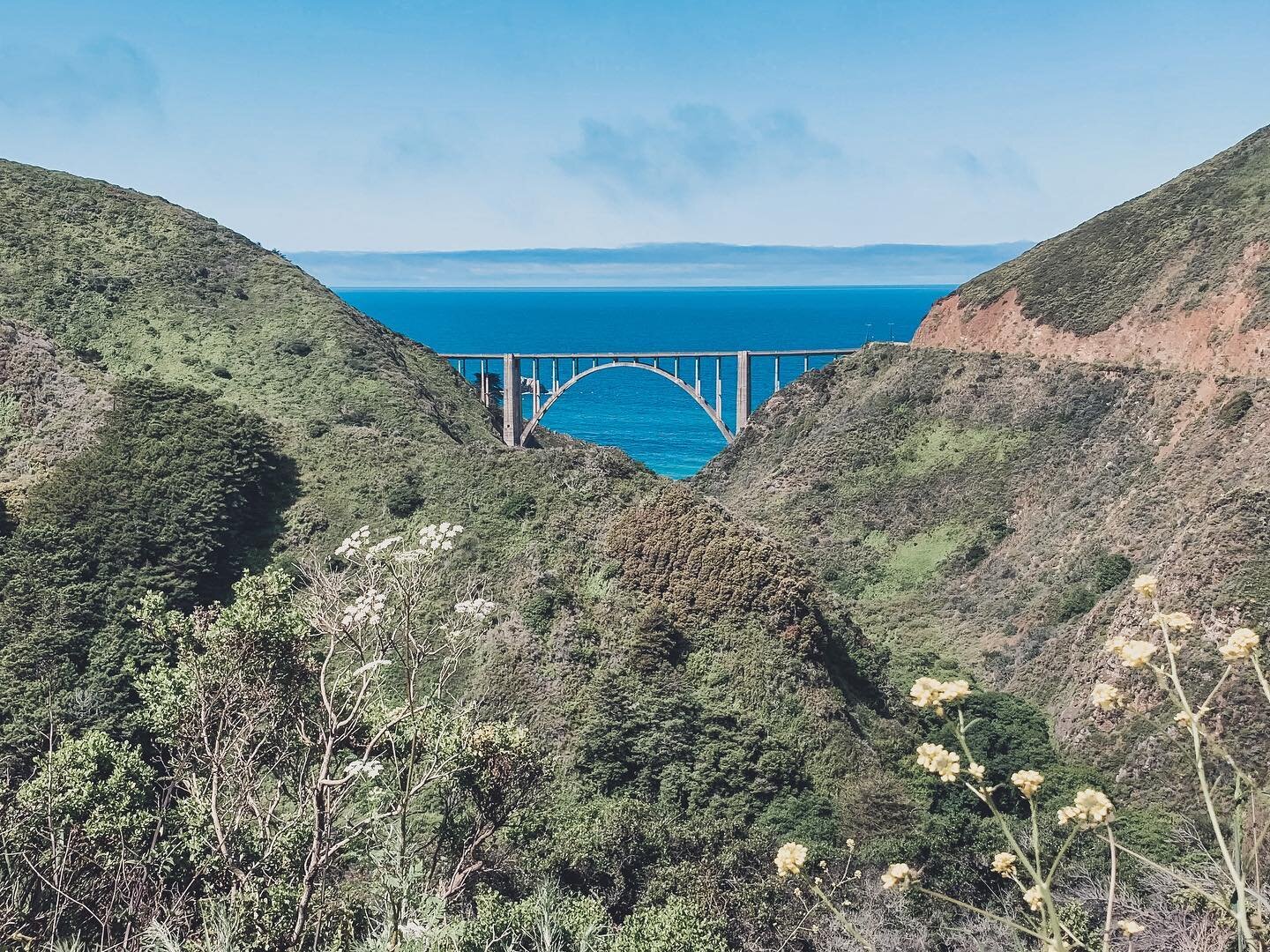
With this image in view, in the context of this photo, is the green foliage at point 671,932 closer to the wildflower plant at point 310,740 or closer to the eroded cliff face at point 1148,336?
the wildflower plant at point 310,740

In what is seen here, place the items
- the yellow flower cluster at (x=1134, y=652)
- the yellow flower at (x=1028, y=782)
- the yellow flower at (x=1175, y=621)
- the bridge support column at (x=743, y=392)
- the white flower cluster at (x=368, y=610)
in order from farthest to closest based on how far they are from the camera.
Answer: the bridge support column at (x=743, y=392)
the white flower cluster at (x=368, y=610)
the yellow flower at (x=1028, y=782)
the yellow flower at (x=1175, y=621)
the yellow flower cluster at (x=1134, y=652)

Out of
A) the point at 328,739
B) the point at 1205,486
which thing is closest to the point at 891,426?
the point at 1205,486

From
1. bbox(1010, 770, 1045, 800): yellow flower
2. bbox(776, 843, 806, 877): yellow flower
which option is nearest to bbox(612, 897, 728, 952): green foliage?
bbox(776, 843, 806, 877): yellow flower

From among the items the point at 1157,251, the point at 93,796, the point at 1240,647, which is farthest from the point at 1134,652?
the point at 1157,251

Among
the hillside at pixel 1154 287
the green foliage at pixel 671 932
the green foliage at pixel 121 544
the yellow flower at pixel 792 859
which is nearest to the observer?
the yellow flower at pixel 792 859

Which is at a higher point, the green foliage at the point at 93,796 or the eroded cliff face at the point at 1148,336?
the eroded cliff face at the point at 1148,336

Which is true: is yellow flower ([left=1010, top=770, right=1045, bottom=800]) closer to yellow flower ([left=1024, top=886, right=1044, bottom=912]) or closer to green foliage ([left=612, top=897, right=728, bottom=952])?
yellow flower ([left=1024, top=886, right=1044, bottom=912])

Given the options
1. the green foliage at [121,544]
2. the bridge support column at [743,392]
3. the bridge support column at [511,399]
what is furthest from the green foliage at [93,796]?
the bridge support column at [743,392]

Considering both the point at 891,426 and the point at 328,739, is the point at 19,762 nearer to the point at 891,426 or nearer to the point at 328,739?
the point at 328,739
